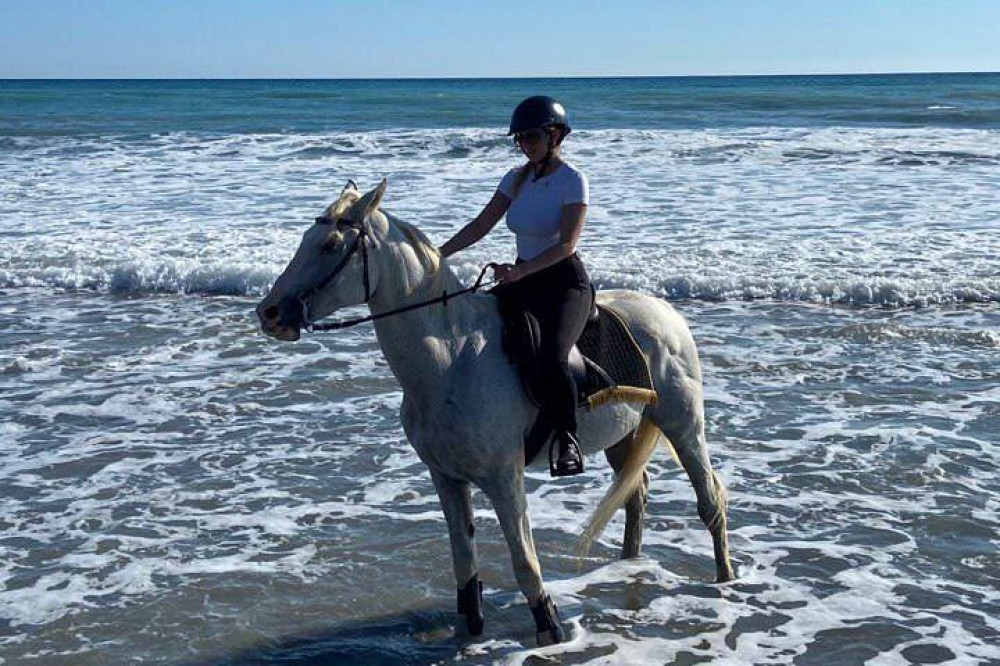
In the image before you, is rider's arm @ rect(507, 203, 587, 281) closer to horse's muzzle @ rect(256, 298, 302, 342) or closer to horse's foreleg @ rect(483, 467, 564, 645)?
horse's foreleg @ rect(483, 467, 564, 645)

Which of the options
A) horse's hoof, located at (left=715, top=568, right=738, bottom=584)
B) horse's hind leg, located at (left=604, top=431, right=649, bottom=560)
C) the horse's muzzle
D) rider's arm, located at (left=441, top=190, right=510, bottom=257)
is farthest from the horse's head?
horse's hoof, located at (left=715, top=568, right=738, bottom=584)

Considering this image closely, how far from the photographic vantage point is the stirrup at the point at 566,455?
15.9 feet

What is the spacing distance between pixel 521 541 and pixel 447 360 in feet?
2.70

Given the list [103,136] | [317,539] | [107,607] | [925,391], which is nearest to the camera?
[107,607]

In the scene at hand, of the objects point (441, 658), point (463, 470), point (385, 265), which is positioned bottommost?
point (441, 658)

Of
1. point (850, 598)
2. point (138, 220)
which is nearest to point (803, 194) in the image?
point (138, 220)

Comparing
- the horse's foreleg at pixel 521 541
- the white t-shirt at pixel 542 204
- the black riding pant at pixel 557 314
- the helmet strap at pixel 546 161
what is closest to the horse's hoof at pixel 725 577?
the horse's foreleg at pixel 521 541

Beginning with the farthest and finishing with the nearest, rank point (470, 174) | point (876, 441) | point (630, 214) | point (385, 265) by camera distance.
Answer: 1. point (470, 174)
2. point (630, 214)
3. point (876, 441)
4. point (385, 265)

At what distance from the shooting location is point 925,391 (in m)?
8.80

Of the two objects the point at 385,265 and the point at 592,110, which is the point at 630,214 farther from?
the point at 592,110

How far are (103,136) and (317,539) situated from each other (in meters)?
31.4

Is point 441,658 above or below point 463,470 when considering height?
below

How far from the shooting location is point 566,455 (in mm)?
4852

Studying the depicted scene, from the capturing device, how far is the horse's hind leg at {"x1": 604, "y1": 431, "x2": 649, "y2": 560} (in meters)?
5.85
